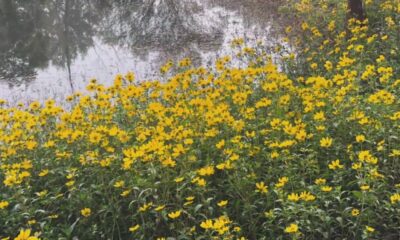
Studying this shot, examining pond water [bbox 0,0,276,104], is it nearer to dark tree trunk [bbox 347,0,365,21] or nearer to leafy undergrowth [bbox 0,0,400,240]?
dark tree trunk [bbox 347,0,365,21]

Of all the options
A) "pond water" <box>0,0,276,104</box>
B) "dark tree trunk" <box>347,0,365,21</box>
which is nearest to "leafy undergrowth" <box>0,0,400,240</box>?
"dark tree trunk" <box>347,0,365,21</box>

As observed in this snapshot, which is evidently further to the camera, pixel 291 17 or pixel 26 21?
pixel 26 21

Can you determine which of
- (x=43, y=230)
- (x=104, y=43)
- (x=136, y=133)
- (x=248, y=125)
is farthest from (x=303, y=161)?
(x=104, y=43)

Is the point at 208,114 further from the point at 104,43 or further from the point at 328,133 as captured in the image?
the point at 104,43

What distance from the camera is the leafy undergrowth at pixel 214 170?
3.00 m

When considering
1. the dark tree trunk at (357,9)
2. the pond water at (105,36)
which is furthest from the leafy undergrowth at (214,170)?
the pond water at (105,36)

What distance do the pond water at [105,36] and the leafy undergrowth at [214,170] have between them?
378 centimetres

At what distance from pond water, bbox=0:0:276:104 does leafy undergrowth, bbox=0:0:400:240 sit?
3.78 metres

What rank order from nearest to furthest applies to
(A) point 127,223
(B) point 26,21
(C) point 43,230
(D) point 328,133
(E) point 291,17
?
(C) point 43,230 < (A) point 127,223 < (D) point 328,133 < (E) point 291,17 < (B) point 26,21

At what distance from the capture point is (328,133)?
3807 millimetres

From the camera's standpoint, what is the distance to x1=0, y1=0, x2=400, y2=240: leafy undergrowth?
2996mm

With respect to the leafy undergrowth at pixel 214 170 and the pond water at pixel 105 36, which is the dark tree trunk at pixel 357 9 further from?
the leafy undergrowth at pixel 214 170

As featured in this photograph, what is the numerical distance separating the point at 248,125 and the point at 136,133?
1.04 meters

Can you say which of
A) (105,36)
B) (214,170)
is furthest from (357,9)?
(105,36)
